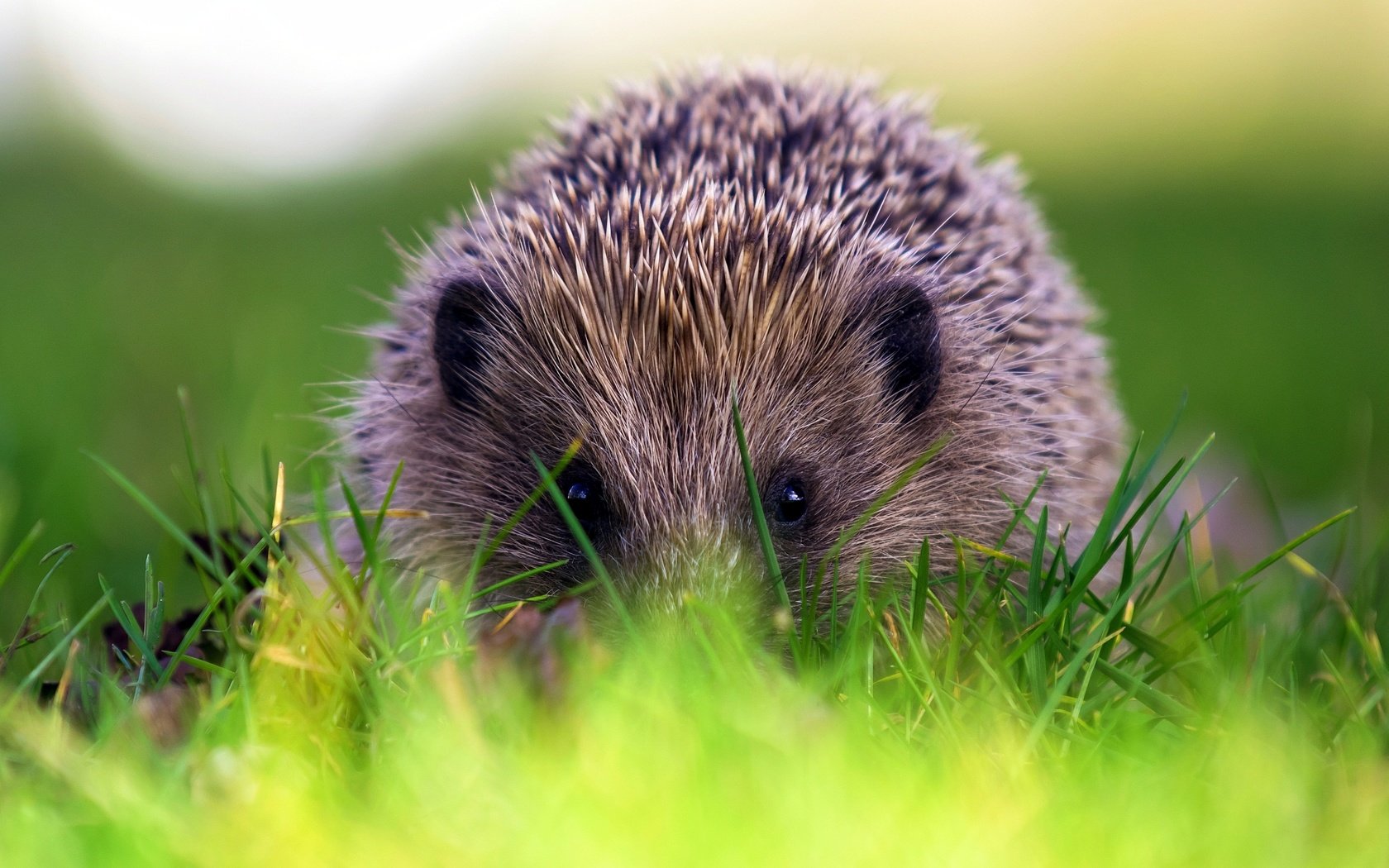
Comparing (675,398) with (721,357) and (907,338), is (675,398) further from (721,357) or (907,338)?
(907,338)

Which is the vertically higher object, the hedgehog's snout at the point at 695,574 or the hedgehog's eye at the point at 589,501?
the hedgehog's eye at the point at 589,501

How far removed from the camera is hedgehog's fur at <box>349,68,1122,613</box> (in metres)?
2.94

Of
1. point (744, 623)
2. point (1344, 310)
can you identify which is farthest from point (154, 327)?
point (1344, 310)

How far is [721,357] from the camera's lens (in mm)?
2992

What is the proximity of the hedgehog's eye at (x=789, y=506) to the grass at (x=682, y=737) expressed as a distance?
29 cm

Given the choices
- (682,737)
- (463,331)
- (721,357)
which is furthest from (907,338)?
(682,737)

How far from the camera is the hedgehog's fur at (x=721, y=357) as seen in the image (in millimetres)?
2941

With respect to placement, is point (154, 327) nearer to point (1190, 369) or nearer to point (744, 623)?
point (744, 623)

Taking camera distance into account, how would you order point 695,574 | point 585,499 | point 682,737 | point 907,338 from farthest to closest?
point 907,338 → point 585,499 → point 695,574 → point 682,737

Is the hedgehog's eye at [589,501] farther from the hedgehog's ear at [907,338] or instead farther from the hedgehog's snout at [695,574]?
the hedgehog's ear at [907,338]

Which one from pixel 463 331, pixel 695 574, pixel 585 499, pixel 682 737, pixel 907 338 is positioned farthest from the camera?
pixel 463 331

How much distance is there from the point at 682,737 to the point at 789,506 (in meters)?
1.12

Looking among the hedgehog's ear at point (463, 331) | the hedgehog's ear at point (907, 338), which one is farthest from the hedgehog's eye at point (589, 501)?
the hedgehog's ear at point (907, 338)

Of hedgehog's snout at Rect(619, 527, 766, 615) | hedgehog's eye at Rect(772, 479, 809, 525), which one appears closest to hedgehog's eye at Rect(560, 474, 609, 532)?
hedgehog's snout at Rect(619, 527, 766, 615)
